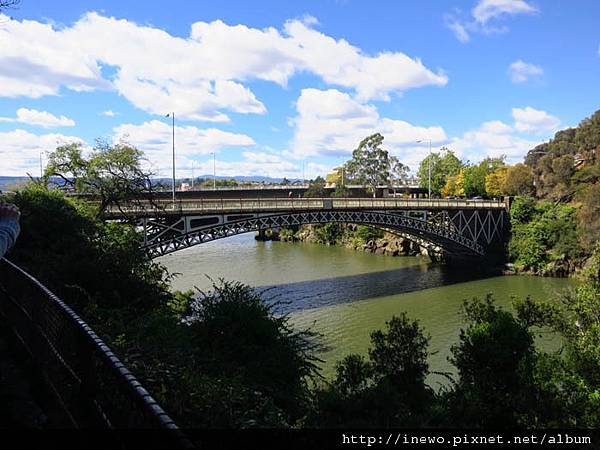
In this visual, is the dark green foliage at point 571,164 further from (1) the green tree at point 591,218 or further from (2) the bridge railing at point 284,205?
(1) the green tree at point 591,218

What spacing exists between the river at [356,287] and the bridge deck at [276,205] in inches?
169

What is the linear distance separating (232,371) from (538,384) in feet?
23.7

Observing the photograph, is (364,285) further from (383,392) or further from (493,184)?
(493,184)

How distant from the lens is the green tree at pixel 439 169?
233 feet

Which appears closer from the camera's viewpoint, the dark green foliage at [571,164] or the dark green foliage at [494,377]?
the dark green foliage at [494,377]

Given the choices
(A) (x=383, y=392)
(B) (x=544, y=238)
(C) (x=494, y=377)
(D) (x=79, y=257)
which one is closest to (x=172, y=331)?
(A) (x=383, y=392)

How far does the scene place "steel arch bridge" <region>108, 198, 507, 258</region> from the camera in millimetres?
24516

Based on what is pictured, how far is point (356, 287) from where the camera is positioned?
3148 centimetres

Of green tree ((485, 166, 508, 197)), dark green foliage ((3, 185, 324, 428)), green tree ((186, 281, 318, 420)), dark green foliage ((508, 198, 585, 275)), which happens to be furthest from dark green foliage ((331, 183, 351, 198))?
green tree ((186, 281, 318, 420))

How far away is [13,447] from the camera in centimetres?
361

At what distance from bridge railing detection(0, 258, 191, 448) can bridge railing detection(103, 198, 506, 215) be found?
18.1 m

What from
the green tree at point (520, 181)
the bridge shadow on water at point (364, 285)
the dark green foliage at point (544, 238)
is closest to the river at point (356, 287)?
the bridge shadow on water at point (364, 285)

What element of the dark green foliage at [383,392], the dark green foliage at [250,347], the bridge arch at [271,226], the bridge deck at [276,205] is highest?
the bridge deck at [276,205]

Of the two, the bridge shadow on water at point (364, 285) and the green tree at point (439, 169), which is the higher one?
the green tree at point (439, 169)
